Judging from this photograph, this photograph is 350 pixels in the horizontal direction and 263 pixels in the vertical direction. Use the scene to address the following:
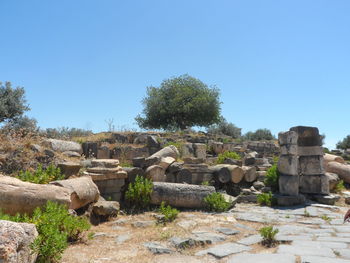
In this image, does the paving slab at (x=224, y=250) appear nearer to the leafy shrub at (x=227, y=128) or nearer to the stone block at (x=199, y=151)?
the stone block at (x=199, y=151)

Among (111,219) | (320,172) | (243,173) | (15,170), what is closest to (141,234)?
(111,219)

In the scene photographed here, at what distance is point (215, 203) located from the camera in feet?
26.1

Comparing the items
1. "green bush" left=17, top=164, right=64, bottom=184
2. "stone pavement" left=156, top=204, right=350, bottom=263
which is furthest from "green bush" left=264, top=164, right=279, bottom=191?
"green bush" left=17, top=164, right=64, bottom=184

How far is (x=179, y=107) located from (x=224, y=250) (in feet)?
70.9

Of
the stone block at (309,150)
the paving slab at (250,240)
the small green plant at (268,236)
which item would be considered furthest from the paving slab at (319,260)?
the stone block at (309,150)

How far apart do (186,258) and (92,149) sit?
8.75 metres

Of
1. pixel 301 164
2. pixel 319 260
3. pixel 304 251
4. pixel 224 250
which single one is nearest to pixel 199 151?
pixel 301 164

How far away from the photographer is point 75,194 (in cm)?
611

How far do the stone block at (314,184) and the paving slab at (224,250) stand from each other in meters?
6.35

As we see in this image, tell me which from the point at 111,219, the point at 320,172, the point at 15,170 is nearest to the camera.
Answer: the point at 111,219

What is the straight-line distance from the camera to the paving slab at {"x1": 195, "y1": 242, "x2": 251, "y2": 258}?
4.73m

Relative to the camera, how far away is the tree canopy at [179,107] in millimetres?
26203

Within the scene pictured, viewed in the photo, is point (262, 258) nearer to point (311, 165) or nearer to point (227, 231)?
point (227, 231)

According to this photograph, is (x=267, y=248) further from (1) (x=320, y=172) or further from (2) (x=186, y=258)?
(1) (x=320, y=172)
